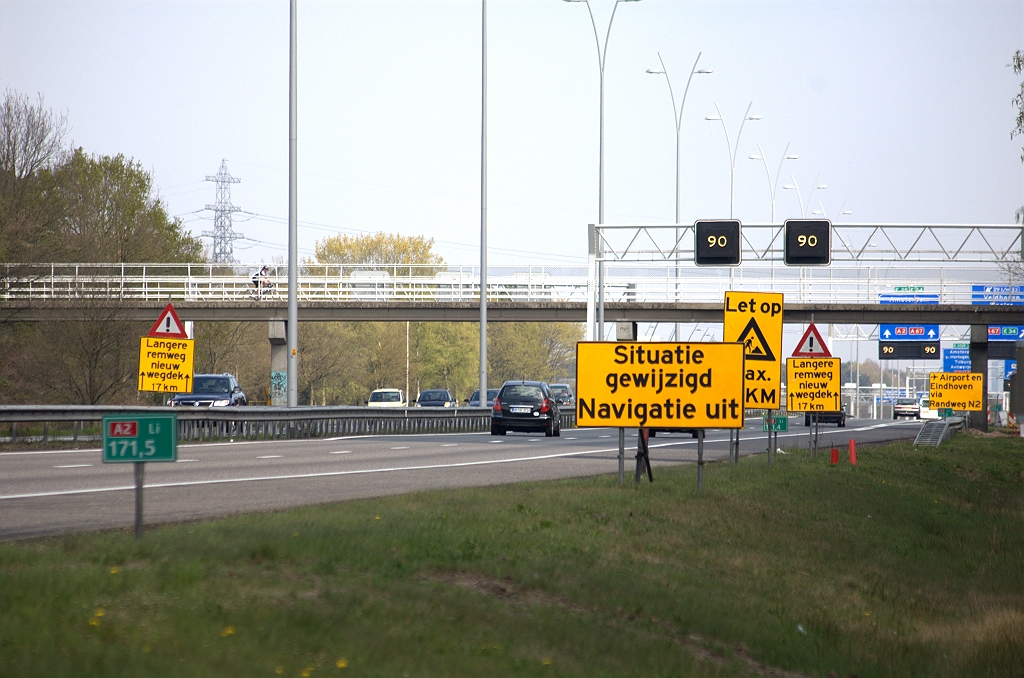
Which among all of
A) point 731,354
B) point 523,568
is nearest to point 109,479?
point 731,354

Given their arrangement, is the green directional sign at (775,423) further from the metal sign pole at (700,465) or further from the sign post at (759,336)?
the metal sign pole at (700,465)

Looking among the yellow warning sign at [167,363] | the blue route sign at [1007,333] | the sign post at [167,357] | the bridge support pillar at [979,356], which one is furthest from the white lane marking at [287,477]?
the blue route sign at [1007,333]

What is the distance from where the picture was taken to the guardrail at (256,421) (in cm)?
2608

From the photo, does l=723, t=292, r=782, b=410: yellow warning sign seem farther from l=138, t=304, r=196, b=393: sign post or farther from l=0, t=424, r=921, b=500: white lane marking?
l=138, t=304, r=196, b=393: sign post

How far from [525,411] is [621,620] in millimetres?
29222

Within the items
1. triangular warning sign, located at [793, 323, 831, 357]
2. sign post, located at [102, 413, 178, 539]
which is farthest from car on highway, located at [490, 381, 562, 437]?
sign post, located at [102, 413, 178, 539]

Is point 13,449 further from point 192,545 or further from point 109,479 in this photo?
point 192,545

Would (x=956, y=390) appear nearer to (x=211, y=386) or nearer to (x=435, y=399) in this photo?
(x=435, y=399)

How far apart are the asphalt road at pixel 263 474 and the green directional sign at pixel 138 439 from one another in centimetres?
248

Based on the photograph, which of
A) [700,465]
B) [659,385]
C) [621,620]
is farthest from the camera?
[700,465]

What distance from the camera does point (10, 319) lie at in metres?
42.4

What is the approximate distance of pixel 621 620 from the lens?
28.1ft

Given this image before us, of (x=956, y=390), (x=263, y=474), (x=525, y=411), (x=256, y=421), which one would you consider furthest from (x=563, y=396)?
→ (x=263, y=474)

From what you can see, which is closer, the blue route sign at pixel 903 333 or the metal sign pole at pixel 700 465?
the metal sign pole at pixel 700 465
